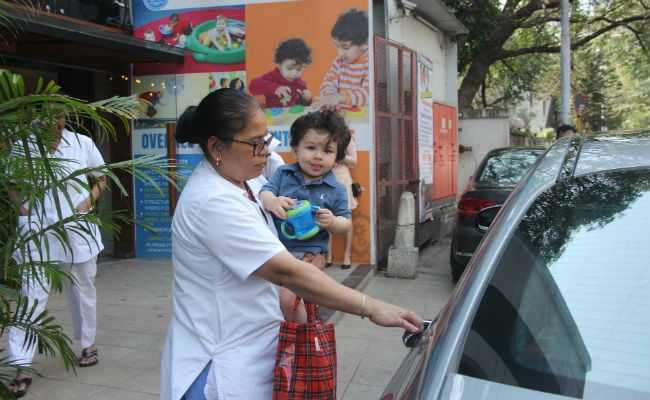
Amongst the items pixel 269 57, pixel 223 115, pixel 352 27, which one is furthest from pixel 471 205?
pixel 223 115

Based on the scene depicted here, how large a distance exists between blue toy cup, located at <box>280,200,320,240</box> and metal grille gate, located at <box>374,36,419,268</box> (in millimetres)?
4858

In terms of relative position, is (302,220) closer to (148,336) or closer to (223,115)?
(223,115)

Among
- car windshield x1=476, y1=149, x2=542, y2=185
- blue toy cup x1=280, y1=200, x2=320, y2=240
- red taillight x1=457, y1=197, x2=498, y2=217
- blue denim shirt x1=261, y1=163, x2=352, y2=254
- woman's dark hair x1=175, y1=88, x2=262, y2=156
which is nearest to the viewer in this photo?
woman's dark hair x1=175, y1=88, x2=262, y2=156

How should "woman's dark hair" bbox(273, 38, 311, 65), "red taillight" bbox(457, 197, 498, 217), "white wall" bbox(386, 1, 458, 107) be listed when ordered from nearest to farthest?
1. "red taillight" bbox(457, 197, 498, 217)
2. "woman's dark hair" bbox(273, 38, 311, 65)
3. "white wall" bbox(386, 1, 458, 107)

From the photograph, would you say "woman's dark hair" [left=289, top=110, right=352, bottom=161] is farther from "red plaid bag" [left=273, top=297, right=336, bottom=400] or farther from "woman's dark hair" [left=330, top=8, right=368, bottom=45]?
"woman's dark hair" [left=330, top=8, right=368, bottom=45]

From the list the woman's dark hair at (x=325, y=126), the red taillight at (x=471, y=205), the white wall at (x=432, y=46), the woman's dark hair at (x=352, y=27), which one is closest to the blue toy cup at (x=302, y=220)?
the woman's dark hair at (x=325, y=126)

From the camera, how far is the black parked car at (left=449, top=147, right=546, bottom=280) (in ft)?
21.4

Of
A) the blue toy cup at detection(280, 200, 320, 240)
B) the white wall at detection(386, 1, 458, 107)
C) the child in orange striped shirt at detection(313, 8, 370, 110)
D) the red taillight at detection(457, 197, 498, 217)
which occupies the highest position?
the white wall at detection(386, 1, 458, 107)

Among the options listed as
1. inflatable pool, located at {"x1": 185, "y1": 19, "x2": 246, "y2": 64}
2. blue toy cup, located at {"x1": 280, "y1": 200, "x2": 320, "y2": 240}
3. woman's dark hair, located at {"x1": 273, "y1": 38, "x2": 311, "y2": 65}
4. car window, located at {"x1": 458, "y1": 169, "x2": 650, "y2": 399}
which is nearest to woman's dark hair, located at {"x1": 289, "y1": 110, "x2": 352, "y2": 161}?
blue toy cup, located at {"x1": 280, "y1": 200, "x2": 320, "y2": 240}

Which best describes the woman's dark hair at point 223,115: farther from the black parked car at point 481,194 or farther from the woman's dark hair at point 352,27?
the woman's dark hair at point 352,27

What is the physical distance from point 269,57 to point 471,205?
327cm

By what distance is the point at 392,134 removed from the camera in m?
7.88

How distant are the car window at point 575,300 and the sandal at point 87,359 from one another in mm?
3595

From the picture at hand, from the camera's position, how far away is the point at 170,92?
26.3ft
